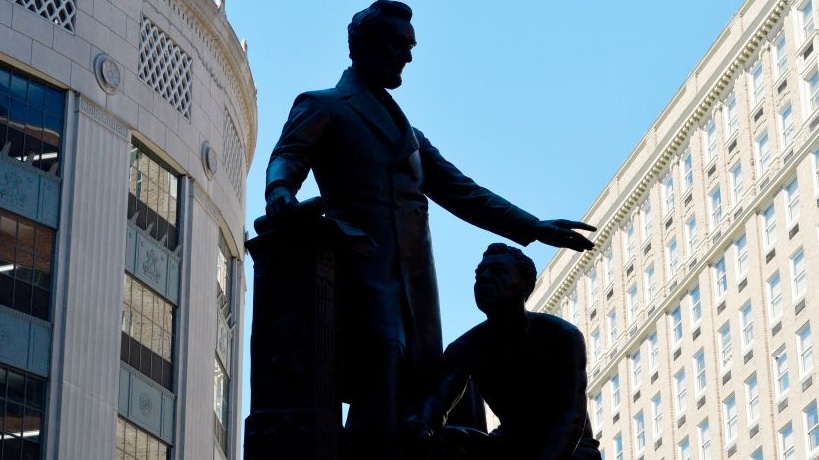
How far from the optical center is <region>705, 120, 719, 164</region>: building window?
83.4 meters

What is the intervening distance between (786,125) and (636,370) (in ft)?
66.9

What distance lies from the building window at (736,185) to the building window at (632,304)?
12.9m

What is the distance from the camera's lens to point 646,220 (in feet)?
302

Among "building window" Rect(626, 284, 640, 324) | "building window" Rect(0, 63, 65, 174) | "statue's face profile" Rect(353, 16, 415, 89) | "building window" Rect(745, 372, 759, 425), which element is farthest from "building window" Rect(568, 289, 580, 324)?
"statue's face profile" Rect(353, 16, 415, 89)

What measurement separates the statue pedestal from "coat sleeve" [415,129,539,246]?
4.55 feet

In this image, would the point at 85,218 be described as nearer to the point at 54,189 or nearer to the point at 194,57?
the point at 54,189

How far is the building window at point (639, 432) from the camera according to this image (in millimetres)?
88981

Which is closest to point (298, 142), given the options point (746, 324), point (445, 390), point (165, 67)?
point (445, 390)

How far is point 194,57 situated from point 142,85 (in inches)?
149

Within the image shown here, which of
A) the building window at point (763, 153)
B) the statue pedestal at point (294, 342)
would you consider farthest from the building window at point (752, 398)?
the statue pedestal at point (294, 342)

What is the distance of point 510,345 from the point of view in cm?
977

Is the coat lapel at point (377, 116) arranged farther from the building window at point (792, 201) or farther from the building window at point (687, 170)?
the building window at point (687, 170)

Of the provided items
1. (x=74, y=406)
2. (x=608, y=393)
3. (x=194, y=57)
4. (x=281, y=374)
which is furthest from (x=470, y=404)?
(x=608, y=393)

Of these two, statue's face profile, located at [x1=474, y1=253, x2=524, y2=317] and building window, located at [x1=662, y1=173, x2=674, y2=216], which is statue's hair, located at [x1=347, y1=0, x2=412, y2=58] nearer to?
statue's face profile, located at [x1=474, y1=253, x2=524, y2=317]
